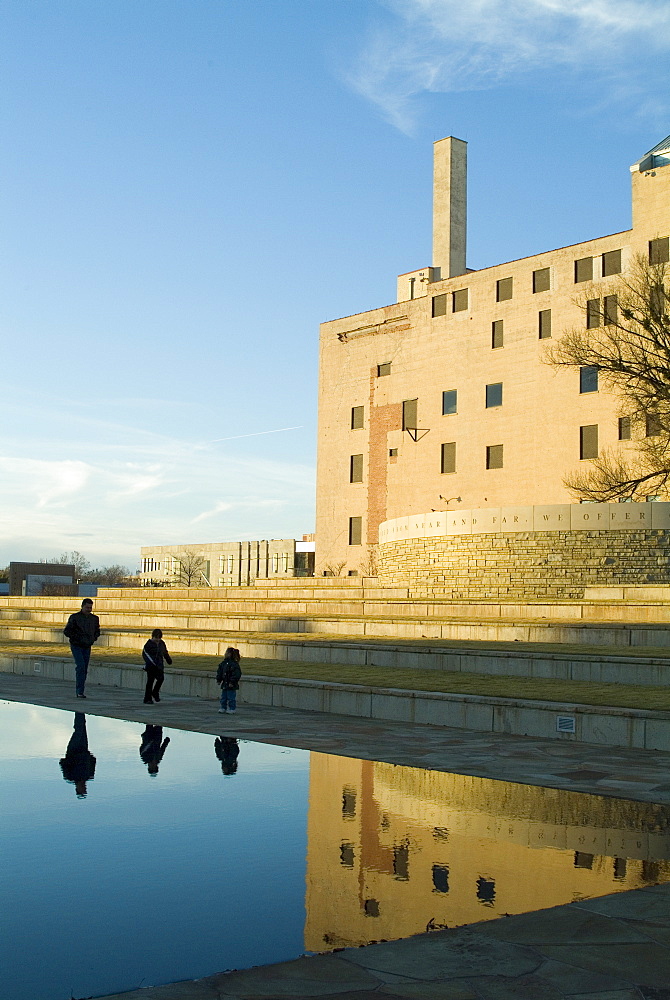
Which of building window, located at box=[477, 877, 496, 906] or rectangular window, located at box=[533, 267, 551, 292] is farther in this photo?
rectangular window, located at box=[533, 267, 551, 292]

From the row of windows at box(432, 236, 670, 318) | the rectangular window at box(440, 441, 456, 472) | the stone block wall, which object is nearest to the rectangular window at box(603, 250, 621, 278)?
the row of windows at box(432, 236, 670, 318)

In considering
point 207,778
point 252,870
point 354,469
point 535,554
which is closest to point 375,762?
point 207,778

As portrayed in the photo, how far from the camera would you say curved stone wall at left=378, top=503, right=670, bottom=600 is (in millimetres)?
31062

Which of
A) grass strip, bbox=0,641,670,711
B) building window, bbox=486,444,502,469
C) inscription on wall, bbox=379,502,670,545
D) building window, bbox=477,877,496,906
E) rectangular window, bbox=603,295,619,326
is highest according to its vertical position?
rectangular window, bbox=603,295,619,326

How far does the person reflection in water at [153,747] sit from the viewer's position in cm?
1016

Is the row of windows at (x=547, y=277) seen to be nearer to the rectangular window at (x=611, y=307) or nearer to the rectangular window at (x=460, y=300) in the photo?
the rectangular window at (x=460, y=300)

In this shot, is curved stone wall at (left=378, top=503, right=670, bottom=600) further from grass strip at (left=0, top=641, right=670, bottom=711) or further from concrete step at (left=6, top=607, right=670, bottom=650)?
grass strip at (left=0, top=641, right=670, bottom=711)

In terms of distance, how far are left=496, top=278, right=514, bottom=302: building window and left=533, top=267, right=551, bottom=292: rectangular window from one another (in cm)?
131

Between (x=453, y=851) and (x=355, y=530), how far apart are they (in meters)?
46.7

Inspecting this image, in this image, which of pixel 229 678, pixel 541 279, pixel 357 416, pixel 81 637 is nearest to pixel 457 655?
pixel 229 678

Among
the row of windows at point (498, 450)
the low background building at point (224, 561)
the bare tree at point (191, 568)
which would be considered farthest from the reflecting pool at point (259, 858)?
the bare tree at point (191, 568)

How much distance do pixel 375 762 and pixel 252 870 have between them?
4274mm

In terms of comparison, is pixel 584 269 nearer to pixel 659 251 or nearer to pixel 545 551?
pixel 659 251

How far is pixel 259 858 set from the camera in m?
6.52
